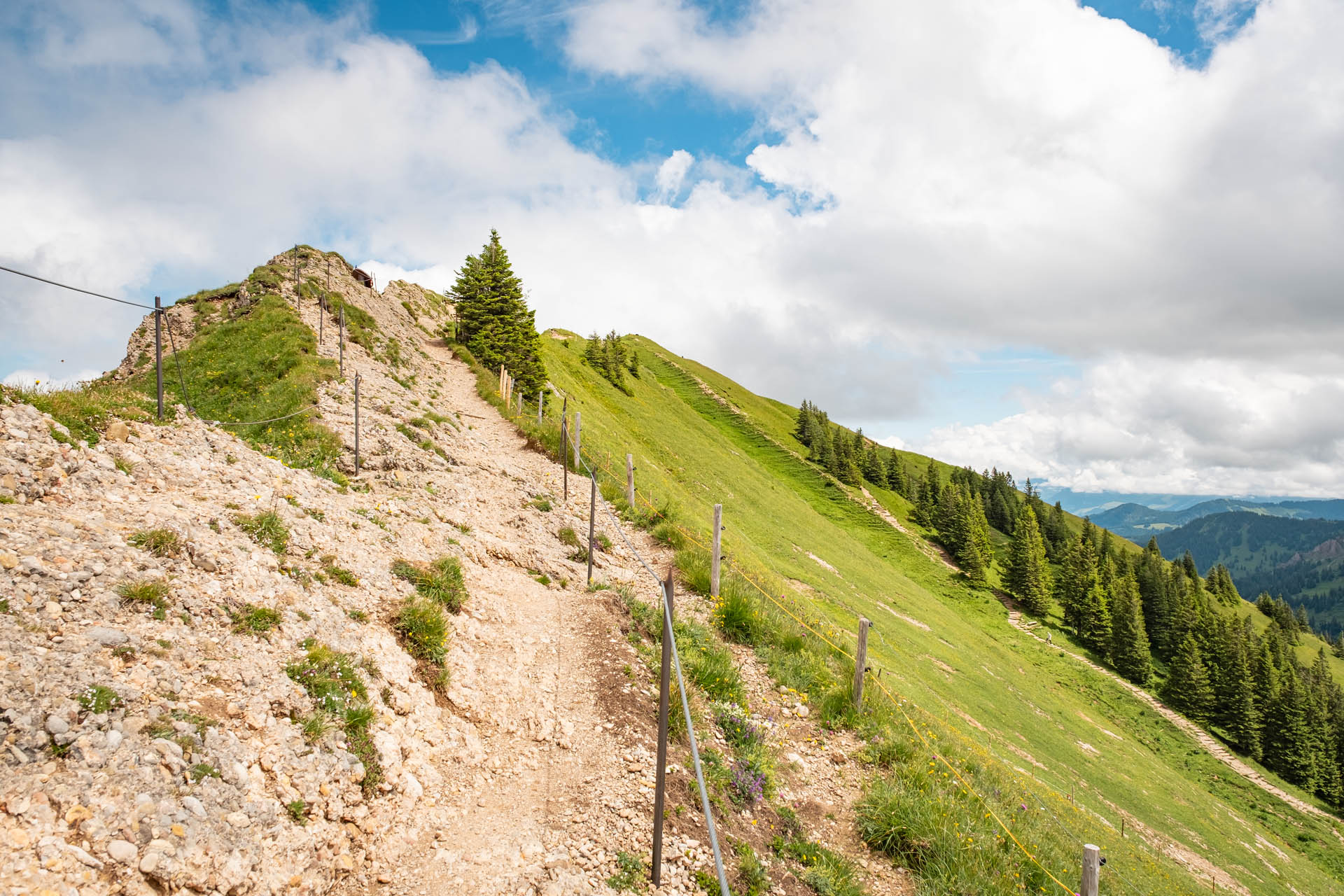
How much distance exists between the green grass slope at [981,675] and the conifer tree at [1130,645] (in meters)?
13.2

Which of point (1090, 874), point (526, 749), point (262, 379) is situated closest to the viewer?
point (1090, 874)

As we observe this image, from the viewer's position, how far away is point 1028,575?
76938 millimetres

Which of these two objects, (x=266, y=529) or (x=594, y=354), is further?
(x=594, y=354)

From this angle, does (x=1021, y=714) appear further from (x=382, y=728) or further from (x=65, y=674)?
(x=65, y=674)

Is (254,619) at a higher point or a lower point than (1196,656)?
higher

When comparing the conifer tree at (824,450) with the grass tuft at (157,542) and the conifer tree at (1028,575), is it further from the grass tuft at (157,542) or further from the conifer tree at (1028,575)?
the grass tuft at (157,542)

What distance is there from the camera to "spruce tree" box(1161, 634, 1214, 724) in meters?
64.7

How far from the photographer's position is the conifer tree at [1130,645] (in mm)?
68562

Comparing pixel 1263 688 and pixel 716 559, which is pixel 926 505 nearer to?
pixel 1263 688

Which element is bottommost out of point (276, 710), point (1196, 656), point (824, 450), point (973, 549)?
point (1196, 656)

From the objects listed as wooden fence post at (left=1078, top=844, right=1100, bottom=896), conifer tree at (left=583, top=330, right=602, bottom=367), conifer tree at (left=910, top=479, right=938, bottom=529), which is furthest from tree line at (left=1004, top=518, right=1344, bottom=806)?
wooden fence post at (left=1078, top=844, right=1100, bottom=896)

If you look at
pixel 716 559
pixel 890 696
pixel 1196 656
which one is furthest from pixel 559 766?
pixel 1196 656

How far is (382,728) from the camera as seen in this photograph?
752 centimetres

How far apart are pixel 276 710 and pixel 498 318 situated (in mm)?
36779
